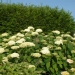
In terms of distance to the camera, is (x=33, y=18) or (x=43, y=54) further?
(x=33, y=18)

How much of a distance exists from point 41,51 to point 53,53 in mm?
329

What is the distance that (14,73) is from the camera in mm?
6047

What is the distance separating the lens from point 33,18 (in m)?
14.1

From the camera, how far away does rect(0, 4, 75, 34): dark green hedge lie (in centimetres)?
1378

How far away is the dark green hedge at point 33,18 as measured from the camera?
13.8m

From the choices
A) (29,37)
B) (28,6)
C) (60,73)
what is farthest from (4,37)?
(28,6)

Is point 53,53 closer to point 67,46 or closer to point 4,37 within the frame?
point 67,46

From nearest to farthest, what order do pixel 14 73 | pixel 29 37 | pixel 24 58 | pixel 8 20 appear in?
pixel 14 73, pixel 24 58, pixel 29 37, pixel 8 20

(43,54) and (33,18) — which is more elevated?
(33,18)

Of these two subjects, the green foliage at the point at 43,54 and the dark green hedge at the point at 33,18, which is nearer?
the green foliage at the point at 43,54

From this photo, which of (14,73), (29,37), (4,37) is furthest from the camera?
(4,37)

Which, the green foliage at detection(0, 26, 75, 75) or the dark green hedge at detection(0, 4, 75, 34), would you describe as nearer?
the green foliage at detection(0, 26, 75, 75)

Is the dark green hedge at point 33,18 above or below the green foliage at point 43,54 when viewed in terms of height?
above

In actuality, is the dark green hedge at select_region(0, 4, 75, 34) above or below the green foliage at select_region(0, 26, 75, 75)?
above
